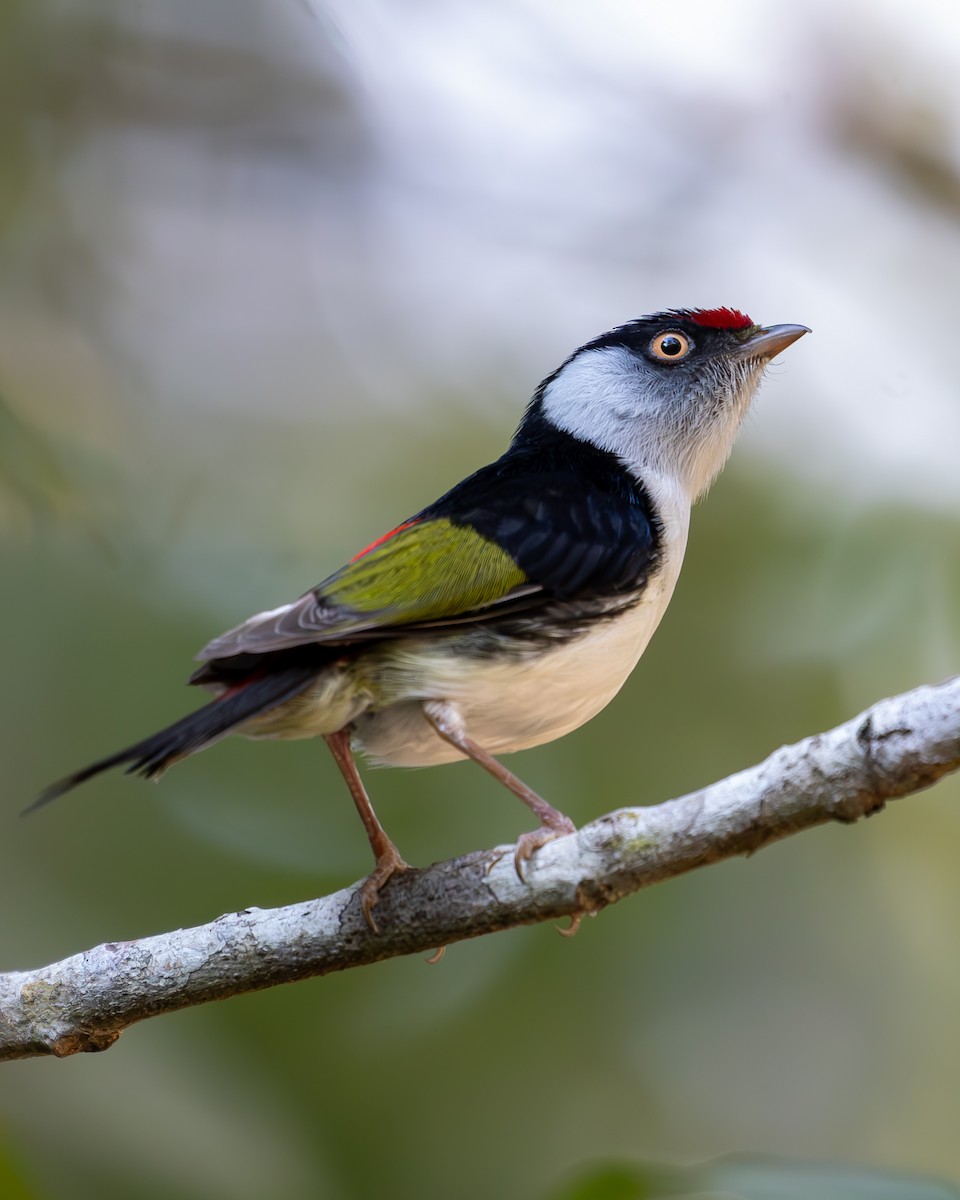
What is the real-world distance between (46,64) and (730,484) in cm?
362

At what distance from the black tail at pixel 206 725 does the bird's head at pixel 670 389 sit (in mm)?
Result: 1107

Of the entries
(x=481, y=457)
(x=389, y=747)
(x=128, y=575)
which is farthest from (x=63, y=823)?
(x=389, y=747)

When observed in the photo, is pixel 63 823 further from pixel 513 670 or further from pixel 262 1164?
pixel 513 670

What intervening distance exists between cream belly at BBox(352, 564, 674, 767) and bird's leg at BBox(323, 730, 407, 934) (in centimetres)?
6

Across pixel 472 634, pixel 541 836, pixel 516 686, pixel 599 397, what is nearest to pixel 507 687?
pixel 516 686

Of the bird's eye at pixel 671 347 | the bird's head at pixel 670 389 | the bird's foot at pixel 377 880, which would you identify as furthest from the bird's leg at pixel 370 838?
the bird's eye at pixel 671 347

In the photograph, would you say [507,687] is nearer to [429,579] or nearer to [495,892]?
[429,579]

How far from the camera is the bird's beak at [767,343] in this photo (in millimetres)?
3418

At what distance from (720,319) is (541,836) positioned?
5.66 ft

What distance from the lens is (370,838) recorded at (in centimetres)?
282

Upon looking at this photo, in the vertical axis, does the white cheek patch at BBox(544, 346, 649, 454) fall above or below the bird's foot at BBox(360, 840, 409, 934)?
above

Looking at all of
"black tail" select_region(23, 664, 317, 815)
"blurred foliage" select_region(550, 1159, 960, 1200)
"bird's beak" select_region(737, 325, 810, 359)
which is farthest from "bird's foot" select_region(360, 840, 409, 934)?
"bird's beak" select_region(737, 325, 810, 359)

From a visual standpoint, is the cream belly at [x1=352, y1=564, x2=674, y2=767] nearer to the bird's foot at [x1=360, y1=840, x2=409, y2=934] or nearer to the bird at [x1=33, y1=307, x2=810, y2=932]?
the bird at [x1=33, y1=307, x2=810, y2=932]

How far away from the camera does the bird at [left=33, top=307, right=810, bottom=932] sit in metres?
2.59
